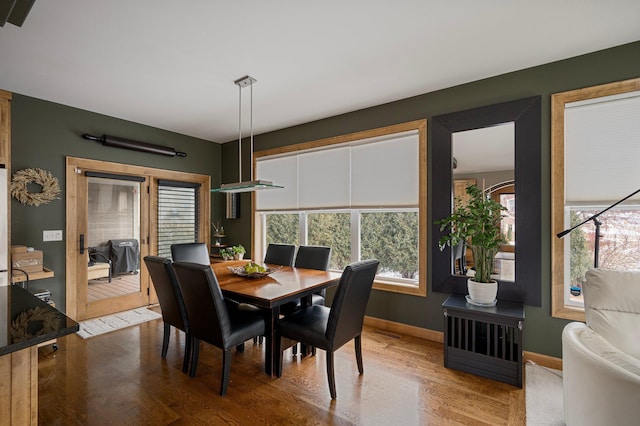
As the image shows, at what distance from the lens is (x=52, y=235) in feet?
12.0

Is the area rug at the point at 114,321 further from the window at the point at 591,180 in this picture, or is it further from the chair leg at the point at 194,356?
the window at the point at 591,180

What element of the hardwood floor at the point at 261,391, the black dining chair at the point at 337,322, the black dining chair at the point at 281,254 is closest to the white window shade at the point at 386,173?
the black dining chair at the point at 281,254

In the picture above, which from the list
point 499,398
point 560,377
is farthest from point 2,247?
point 560,377

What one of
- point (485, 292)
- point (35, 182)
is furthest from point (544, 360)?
point (35, 182)

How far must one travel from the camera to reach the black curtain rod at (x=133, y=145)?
4.03 m

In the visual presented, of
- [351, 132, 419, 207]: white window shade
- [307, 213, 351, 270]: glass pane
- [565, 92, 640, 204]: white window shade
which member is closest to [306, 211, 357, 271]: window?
[307, 213, 351, 270]: glass pane

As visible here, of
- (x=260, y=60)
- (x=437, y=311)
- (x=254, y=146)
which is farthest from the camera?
(x=254, y=146)

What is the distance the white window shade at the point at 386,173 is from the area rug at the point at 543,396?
185 centimetres

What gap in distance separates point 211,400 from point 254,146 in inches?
149

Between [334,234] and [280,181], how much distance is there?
1230mm

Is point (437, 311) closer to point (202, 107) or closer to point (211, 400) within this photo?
point (211, 400)

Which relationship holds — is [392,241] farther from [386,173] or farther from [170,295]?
[170,295]

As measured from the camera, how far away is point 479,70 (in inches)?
114

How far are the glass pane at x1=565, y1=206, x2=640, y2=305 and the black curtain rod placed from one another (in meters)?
5.00
